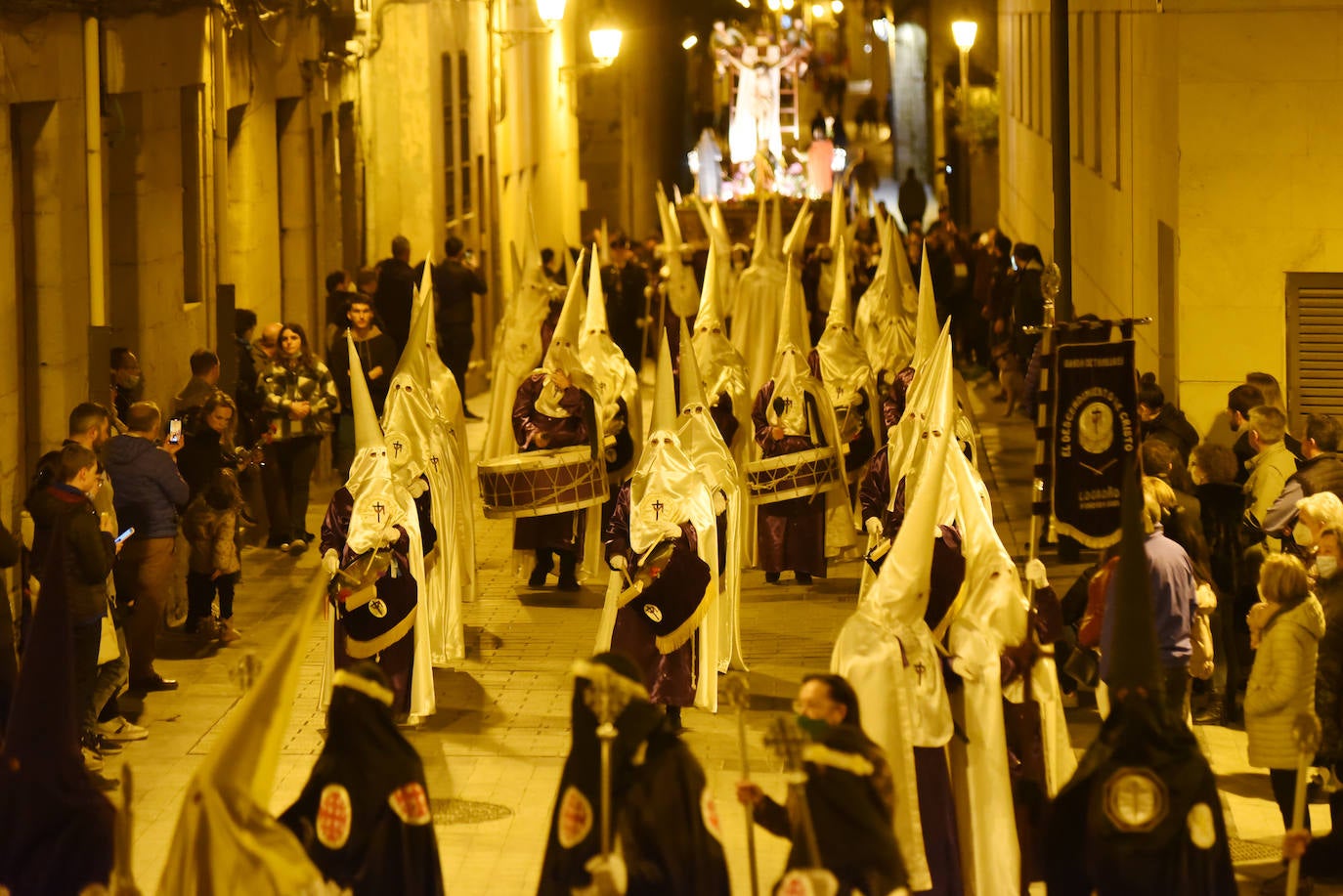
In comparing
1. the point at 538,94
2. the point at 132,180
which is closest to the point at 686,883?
the point at 132,180

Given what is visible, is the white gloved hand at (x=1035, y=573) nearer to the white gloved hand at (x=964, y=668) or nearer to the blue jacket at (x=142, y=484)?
the white gloved hand at (x=964, y=668)

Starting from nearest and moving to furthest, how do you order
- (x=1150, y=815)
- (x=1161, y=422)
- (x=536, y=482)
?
(x=1150, y=815), (x=1161, y=422), (x=536, y=482)

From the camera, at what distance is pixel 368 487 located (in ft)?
40.5

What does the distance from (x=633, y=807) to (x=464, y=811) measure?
3.57m

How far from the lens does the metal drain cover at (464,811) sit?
11016 mm

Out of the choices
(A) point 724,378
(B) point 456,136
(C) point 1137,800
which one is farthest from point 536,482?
(B) point 456,136

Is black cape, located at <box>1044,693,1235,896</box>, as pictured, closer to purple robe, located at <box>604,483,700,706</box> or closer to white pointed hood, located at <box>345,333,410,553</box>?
purple robe, located at <box>604,483,700,706</box>

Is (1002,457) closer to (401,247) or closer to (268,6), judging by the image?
(401,247)

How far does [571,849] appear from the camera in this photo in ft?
25.6

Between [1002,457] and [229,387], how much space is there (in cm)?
762

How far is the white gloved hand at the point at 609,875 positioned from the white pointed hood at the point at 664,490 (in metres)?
4.72

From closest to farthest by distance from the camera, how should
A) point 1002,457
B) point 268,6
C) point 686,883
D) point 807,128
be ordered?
point 686,883 → point 268,6 → point 1002,457 → point 807,128

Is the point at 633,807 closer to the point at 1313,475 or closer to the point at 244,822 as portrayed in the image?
the point at 244,822

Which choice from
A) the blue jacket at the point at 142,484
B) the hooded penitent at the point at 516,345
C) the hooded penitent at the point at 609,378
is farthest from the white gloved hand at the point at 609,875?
the hooded penitent at the point at 516,345
